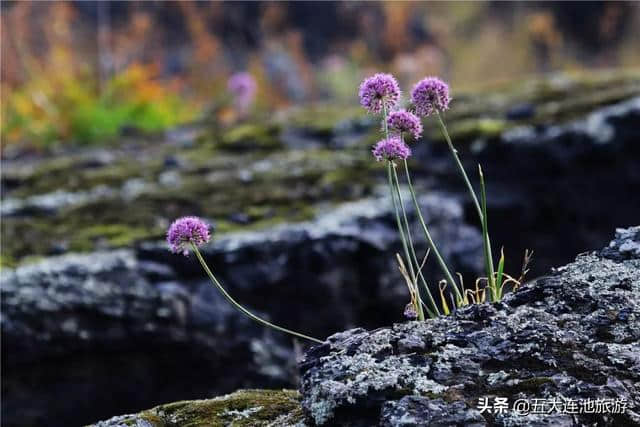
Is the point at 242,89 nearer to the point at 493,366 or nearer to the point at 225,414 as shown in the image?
the point at 225,414

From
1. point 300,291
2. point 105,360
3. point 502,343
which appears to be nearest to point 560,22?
point 300,291

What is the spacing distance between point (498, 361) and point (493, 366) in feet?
0.07

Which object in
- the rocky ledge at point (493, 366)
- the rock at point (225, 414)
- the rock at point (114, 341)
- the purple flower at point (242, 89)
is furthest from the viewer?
the purple flower at point (242, 89)

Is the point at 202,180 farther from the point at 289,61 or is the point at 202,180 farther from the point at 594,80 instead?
the point at 289,61

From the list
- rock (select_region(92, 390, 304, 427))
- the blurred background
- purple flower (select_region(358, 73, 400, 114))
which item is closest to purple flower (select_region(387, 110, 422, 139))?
purple flower (select_region(358, 73, 400, 114))

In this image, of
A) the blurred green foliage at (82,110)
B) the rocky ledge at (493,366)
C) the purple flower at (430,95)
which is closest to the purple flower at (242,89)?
the blurred green foliage at (82,110)

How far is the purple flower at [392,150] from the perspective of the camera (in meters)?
2.48

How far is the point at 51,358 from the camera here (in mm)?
4215

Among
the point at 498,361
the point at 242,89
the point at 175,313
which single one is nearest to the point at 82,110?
the point at 242,89

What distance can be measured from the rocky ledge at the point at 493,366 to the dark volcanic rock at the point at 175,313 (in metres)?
1.83

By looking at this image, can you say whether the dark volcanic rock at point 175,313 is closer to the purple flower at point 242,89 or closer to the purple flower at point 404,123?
the purple flower at point 404,123

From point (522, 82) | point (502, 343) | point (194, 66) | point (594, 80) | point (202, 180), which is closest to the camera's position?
point (502, 343)

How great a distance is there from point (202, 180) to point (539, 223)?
2377 millimetres

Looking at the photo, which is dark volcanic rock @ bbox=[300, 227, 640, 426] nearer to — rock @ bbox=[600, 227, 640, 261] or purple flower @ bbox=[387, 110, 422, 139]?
rock @ bbox=[600, 227, 640, 261]
